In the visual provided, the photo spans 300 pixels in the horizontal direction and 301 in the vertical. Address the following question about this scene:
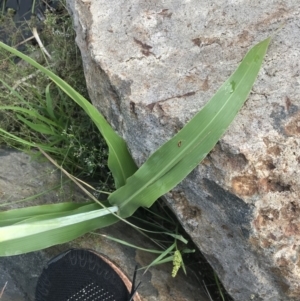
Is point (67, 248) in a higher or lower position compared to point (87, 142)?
lower

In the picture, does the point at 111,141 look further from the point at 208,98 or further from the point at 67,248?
the point at 67,248

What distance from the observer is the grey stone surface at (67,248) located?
1.34 m

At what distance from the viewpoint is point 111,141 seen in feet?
3.76

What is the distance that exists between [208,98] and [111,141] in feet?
0.90

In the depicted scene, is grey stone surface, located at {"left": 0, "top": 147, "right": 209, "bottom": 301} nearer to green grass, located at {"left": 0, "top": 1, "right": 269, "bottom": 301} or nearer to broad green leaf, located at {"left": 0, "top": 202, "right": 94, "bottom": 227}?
green grass, located at {"left": 0, "top": 1, "right": 269, "bottom": 301}

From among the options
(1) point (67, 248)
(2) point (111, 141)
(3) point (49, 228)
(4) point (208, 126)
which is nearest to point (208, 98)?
(4) point (208, 126)

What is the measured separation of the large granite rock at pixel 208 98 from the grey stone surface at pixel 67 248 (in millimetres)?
241

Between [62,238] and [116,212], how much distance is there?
0.16 m

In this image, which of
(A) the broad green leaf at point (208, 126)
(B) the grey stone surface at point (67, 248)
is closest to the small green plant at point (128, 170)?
(A) the broad green leaf at point (208, 126)

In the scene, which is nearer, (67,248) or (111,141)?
(111,141)

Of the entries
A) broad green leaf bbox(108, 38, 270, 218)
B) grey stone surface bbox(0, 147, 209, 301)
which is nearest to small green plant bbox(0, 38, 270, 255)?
broad green leaf bbox(108, 38, 270, 218)

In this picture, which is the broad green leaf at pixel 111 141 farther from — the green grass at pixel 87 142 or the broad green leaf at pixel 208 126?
the broad green leaf at pixel 208 126

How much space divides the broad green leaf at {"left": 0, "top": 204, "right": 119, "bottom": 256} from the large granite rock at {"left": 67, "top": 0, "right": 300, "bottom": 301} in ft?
0.66

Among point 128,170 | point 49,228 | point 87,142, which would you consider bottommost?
point 49,228
